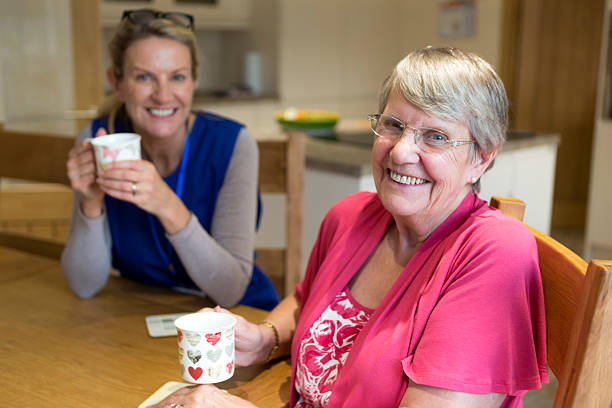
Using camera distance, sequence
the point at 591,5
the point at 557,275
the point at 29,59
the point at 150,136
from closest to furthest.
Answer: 1. the point at 557,275
2. the point at 150,136
3. the point at 29,59
4. the point at 591,5

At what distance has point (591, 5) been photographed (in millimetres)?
4781

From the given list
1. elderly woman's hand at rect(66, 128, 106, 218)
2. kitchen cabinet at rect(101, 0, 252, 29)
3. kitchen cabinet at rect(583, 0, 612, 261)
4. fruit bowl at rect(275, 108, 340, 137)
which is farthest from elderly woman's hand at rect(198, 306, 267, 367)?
kitchen cabinet at rect(101, 0, 252, 29)

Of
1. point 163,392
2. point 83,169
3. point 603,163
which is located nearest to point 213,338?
point 163,392

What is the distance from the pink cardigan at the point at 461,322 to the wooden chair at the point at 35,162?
1.18 m

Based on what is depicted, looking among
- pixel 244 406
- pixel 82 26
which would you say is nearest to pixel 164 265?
pixel 244 406

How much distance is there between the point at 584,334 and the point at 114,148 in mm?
946

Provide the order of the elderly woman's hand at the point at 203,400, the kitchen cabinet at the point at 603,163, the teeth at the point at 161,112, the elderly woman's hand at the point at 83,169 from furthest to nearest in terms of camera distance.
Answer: the kitchen cabinet at the point at 603,163
the teeth at the point at 161,112
the elderly woman's hand at the point at 83,169
the elderly woman's hand at the point at 203,400

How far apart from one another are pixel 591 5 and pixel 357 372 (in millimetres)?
4704

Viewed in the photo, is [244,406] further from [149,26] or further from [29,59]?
[29,59]

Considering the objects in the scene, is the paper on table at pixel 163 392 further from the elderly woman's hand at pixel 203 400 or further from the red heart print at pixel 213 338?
the red heart print at pixel 213 338

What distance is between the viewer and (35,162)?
189 cm

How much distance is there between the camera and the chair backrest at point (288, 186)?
1.63 meters

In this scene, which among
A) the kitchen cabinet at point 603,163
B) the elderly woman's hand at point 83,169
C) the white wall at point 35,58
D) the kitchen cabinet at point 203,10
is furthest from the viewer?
the kitchen cabinet at point 203,10

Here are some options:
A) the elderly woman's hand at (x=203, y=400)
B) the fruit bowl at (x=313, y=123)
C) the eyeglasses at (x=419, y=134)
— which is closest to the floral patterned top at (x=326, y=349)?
the elderly woman's hand at (x=203, y=400)
